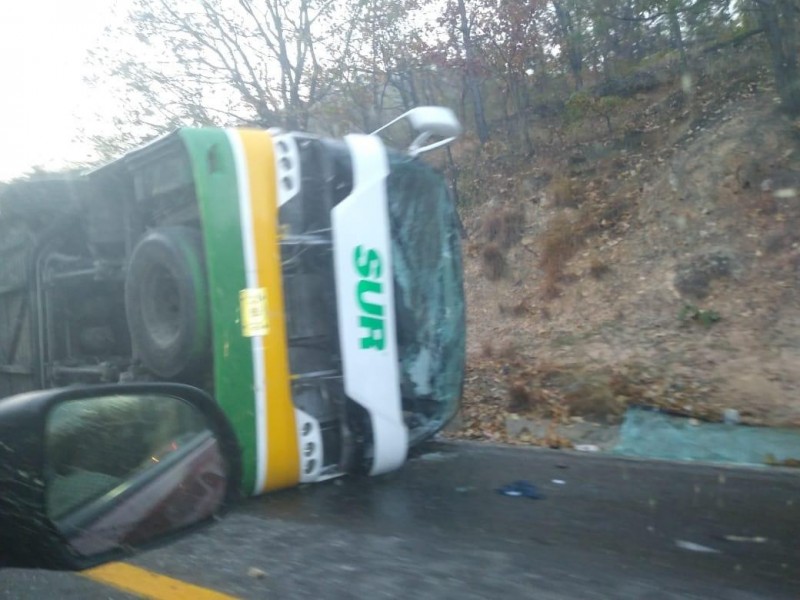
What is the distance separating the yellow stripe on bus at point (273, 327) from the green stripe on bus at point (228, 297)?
4.1 inches

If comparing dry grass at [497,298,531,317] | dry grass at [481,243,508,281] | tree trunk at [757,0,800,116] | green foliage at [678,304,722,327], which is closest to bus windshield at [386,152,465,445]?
green foliage at [678,304,722,327]

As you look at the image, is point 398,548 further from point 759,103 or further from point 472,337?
point 759,103

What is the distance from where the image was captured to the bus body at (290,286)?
16.2ft

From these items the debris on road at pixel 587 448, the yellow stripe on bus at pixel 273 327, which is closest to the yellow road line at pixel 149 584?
the yellow stripe on bus at pixel 273 327

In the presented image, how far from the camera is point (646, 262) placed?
39.7 ft

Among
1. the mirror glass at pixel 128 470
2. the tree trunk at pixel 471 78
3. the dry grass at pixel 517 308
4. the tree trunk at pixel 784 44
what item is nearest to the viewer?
the mirror glass at pixel 128 470

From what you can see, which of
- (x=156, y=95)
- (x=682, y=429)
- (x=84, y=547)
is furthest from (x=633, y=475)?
(x=156, y=95)

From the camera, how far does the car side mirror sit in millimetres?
2584

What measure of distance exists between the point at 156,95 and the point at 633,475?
37.2 feet

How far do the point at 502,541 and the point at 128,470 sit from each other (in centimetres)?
218

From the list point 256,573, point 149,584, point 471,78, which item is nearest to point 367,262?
point 256,573

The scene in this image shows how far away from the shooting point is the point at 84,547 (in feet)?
9.05

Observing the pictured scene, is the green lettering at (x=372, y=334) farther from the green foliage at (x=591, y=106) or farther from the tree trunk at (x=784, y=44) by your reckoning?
the green foliage at (x=591, y=106)

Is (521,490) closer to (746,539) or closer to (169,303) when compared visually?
(746,539)
